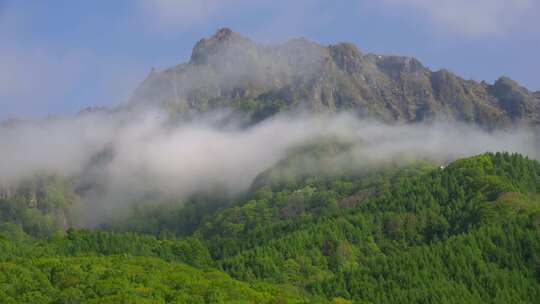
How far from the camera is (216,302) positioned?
16500 cm

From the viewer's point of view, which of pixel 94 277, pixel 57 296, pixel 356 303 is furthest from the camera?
pixel 356 303

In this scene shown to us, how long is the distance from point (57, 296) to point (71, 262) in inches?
1118

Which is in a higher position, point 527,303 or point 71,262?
point 71,262

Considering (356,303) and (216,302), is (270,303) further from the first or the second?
(356,303)

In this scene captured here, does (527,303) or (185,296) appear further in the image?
(527,303)

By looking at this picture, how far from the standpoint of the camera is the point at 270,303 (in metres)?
172

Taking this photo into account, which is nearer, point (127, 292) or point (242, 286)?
point (127, 292)

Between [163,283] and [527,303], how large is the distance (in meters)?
83.3

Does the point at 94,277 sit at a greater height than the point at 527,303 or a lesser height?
greater

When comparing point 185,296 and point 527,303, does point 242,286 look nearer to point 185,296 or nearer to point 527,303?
point 185,296

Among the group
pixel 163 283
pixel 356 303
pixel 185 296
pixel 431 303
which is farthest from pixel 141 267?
pixel 431 303

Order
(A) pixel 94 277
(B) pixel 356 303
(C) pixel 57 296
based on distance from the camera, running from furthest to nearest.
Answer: (B) pixel 356 303
(A) pixel 94 277
(C) pixel 57 296

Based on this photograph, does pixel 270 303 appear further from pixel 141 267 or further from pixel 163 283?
pixel 141 267

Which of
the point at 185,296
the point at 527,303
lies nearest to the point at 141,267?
the point at 185,296
